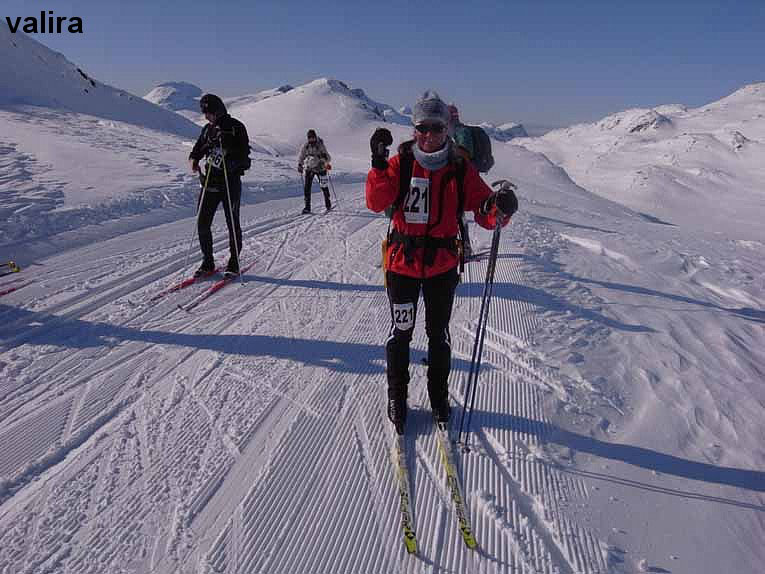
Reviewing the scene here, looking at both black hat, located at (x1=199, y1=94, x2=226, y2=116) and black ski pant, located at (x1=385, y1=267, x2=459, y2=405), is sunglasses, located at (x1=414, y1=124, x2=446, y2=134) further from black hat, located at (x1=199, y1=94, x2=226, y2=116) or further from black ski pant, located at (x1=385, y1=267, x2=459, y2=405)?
black hat, located at (x1=199, y1=94, x2=226, y2=116)

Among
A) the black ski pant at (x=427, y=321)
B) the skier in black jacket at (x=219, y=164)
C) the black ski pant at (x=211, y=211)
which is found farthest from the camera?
the black ski pant at (x=211, y=211)

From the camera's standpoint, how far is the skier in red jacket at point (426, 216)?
3145 mm

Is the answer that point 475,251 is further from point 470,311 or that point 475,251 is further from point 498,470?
point 498,470

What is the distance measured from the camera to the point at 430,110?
10.3 ft

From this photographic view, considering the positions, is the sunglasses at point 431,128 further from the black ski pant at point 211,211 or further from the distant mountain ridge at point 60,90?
the distant mountain ridge at point 60,90

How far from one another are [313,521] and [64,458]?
1.77 metres

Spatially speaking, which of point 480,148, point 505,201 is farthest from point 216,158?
point 505,201

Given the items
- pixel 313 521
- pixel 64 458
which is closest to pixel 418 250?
pixel 313 521

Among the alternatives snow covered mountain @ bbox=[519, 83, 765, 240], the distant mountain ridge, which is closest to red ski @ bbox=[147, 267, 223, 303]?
the distant mountain ridge

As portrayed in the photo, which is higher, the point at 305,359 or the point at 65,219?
the point at 65,219

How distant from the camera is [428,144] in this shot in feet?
10.4

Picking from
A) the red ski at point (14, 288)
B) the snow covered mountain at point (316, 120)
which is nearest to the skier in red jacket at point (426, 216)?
the red ski at point (14, 288)

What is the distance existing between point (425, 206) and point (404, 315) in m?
0.79

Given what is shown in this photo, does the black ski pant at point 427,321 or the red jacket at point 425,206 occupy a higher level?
the red jacket at point 425,206
